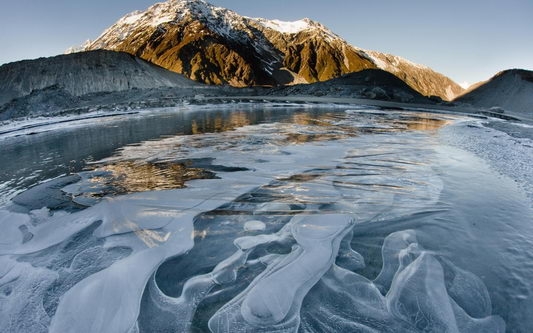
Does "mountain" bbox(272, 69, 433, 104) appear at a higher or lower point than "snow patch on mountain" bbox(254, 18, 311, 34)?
lower

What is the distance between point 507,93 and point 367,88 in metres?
13.3

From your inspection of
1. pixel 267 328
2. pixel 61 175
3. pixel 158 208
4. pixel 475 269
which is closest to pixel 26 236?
pixel 158 208

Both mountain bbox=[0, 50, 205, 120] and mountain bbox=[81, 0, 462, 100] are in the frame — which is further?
mountain bbox=[81, 0, 462, 100]

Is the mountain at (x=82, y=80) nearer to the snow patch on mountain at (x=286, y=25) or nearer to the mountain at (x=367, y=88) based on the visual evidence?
the mountain at (x=367, y=88)

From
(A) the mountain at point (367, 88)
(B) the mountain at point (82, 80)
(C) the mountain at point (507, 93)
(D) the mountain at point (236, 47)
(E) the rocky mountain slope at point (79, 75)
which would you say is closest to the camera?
(C) the mountain at point (507, 93)

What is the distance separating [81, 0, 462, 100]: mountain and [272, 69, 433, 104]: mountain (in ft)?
284

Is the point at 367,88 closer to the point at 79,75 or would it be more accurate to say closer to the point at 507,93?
the point at 507,93

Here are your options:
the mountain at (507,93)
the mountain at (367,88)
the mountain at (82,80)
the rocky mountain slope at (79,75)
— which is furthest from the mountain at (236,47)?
the mountain at (507,93)

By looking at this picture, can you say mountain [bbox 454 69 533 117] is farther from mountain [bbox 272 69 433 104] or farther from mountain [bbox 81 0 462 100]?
mountain [bbox 81 0 462 100]

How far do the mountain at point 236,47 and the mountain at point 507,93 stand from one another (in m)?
95.1

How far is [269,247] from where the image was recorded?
2795 millimetres

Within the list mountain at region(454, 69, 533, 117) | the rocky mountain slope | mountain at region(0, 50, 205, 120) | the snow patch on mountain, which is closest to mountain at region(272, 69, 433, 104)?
mountain at region(454, 69, 533, 117)

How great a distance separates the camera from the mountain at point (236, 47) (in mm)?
122312

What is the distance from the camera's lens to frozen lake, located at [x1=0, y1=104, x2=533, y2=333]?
202 centimetres
